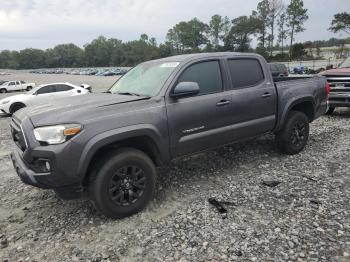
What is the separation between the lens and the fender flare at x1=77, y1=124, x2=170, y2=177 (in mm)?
3396

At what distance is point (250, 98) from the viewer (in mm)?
4902

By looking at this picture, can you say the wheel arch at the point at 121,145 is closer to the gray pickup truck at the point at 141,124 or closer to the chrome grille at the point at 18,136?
the gray pickup truck at the point at 141,124

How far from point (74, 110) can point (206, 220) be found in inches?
75.3

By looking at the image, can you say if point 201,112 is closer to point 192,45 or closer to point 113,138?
point 113,138

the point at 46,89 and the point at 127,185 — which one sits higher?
the point at 46,89

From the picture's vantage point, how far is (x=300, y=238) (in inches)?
132

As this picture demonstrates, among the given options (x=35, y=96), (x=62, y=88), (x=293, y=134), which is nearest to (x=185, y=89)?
(x=293, y=134)

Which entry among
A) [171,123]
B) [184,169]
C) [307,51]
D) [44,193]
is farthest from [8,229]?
[307,51]

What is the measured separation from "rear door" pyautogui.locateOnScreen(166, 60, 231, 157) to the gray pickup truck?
13 millimetres

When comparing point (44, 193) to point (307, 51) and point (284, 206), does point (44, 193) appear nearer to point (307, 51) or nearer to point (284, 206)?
point (284, 206)

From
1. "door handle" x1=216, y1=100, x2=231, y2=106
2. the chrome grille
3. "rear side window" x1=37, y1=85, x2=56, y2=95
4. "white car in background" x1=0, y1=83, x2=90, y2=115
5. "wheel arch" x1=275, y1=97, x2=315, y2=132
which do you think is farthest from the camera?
"rear side window" x1=37, y1=85, x2=56, y2=95

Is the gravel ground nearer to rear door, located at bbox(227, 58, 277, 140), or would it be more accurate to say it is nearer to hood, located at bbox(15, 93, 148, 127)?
rear door, located at bbox(227, 58, 277, 140)

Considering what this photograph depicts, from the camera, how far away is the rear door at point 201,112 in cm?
409

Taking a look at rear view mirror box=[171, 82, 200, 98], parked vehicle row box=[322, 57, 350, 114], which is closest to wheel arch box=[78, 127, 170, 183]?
rear view mirror box=[171, 82, 200, 98]
